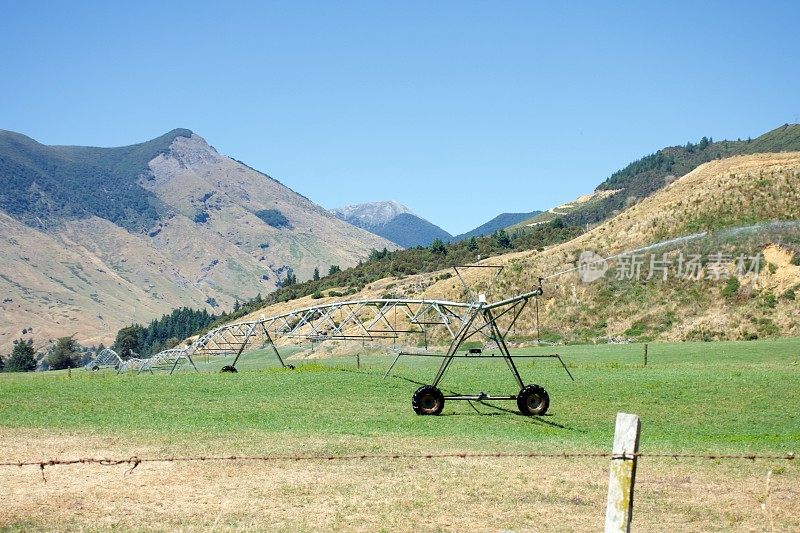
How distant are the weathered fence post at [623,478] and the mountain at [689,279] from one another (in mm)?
51261

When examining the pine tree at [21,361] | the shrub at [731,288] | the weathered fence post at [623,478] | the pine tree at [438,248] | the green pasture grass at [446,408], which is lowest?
the pine tree at [21,361]

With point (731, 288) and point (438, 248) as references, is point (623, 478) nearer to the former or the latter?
point (731, 288)

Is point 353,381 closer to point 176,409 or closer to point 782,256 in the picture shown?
point 176,409

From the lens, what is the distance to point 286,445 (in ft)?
70.7

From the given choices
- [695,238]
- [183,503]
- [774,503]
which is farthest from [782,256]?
[183,503]

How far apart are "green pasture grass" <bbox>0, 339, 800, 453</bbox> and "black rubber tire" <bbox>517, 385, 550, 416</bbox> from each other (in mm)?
478

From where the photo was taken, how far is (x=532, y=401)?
1087 inches

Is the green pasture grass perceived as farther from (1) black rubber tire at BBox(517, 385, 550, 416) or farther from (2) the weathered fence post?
(2) the weathered fence post

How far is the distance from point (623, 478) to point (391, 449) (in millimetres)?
12474

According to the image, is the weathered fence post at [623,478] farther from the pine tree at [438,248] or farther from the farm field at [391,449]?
the pine tree at [438,248]

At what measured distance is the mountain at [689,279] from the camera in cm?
6625

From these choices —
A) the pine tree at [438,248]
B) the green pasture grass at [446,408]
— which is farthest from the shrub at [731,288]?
the pine tree at [438,248]

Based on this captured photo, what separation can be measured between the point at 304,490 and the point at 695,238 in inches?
2701

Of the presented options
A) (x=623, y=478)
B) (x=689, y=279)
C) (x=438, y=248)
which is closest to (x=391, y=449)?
(x=623, y=478)
